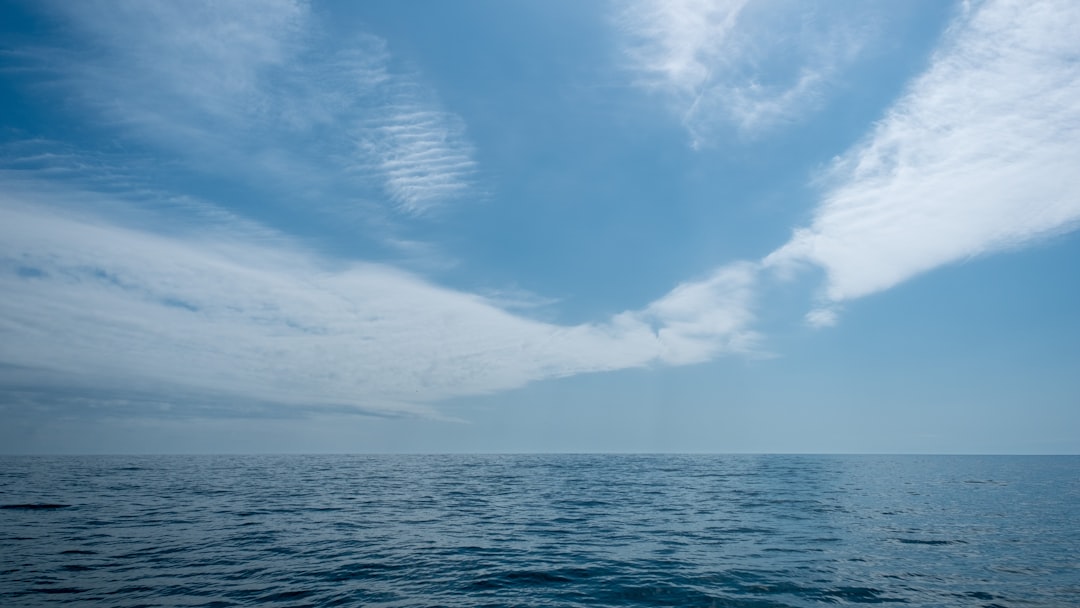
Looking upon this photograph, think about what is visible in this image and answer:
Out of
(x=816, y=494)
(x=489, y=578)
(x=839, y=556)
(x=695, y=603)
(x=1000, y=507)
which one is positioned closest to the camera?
(x=695, y=603)

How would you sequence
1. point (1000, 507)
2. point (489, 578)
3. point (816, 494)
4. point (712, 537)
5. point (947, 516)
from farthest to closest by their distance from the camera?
point (816, 494)
point (1000, 507)
point (947, 516)
point (712, 537)
point (489, 578)

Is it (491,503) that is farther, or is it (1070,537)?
(491,503)

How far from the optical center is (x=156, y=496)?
151ft

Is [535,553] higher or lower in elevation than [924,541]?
lower

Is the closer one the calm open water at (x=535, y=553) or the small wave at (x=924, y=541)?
the calm open water at (x=535, y=553)

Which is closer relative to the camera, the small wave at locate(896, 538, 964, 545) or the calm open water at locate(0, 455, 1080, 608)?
the calm open water at locate(0, 455, 1080, 608)

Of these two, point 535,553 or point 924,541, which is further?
point 924,541

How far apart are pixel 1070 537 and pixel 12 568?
49333 mm

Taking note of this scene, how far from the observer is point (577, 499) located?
45750mm

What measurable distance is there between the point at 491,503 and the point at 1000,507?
1572 inches

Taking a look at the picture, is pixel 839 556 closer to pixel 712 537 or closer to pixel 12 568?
pixel 712 537

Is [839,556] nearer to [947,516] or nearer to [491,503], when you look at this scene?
[947,516]

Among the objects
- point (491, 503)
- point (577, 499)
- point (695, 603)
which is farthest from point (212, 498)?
point (695, 603)

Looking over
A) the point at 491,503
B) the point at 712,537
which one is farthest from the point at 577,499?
the point at 712,537
